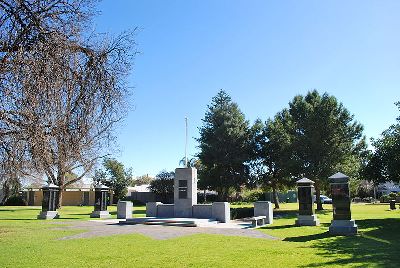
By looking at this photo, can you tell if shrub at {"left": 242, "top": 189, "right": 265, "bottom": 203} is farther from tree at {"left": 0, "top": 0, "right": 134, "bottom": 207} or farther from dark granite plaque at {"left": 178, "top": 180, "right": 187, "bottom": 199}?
tree at {"left": 0, "top": 0, "right": 134, "bottom": 207}

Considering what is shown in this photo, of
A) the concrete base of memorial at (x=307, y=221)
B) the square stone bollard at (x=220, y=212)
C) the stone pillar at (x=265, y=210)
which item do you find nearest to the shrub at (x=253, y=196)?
the stone pillar at (x=265, y=210)

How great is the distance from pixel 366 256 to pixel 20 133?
9182mm

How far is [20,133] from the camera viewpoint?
233 inches

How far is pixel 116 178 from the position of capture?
59.5 metres

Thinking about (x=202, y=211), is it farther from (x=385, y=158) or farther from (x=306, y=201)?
(x=385, y=158)

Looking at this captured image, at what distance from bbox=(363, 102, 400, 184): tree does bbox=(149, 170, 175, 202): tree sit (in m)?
36.0

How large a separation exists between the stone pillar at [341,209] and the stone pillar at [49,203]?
1935 cm

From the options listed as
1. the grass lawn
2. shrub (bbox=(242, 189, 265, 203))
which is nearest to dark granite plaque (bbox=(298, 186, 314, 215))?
the grass lawn

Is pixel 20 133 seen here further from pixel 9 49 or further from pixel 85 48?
pixel 85 48

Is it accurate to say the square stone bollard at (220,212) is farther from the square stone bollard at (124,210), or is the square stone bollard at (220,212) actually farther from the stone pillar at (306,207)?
the square stone bollard at (124,210)

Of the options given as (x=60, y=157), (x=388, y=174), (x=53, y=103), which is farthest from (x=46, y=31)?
(x=388, y=174)

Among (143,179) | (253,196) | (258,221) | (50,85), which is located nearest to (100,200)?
(258,221)

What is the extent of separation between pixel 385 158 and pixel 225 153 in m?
21.9

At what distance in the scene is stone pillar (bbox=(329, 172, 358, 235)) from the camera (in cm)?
1518
